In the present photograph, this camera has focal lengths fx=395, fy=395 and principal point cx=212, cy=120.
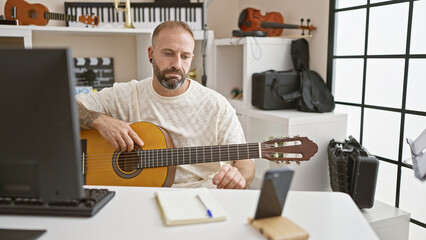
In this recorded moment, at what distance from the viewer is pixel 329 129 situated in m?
2.62

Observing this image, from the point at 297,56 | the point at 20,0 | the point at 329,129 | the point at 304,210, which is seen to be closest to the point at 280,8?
the point at 297,56

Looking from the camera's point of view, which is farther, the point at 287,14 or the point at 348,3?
the point at 287,14

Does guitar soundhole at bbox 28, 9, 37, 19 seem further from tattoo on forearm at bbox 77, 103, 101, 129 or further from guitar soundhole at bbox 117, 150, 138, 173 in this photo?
guitar soundhole at bbox 117, 150, 138, 173

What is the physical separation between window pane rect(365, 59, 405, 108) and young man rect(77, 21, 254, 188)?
1.16m

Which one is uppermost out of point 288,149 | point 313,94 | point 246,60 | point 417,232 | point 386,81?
point 246,60

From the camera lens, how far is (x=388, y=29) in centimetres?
246

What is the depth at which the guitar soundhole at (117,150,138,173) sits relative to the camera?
158cm

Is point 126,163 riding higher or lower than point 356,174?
higher

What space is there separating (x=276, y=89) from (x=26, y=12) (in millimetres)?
1880

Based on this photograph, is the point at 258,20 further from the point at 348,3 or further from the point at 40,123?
the point at 40,123

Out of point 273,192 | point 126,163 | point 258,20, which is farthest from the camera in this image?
point 258,20

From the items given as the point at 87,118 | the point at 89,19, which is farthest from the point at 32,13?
the point at 87,118

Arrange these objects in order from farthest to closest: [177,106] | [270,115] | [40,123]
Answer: [270,115]
[177,106]
[40,123]

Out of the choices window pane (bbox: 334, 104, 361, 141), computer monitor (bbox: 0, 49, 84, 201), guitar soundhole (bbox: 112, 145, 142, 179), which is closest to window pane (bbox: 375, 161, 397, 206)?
window pane (bbox: 334, 104, 361, 141)
